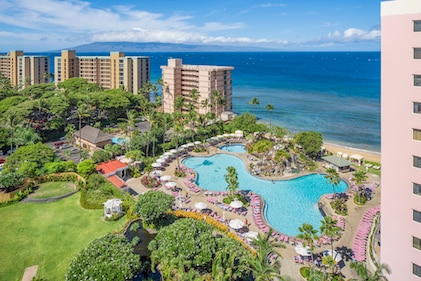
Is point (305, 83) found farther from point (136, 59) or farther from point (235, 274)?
point (235, 274)

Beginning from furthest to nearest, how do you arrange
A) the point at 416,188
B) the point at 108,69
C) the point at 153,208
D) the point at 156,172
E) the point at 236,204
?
the point at 108,69 < the point at 156,172 < the point at 236,204 < the point at 153,208 < the point at 416,188

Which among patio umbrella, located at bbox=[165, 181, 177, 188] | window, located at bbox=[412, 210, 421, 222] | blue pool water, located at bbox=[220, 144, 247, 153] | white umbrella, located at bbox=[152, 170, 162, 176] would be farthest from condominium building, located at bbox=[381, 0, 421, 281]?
blue pool water, located at bbox=[220, 144, 247, 153]

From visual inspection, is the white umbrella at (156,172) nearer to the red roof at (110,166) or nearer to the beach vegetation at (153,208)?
the red roof at (110,166)

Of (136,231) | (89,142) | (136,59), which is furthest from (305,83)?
(136,231)

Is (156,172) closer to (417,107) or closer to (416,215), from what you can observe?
(416,215)

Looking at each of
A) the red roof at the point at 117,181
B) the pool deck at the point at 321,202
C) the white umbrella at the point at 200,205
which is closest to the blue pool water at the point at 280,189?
the pool deck at the point at 321,202

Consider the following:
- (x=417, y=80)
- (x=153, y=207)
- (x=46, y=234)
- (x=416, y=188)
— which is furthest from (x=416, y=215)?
(x=46, y=234)
